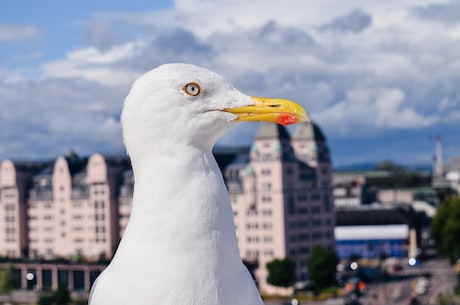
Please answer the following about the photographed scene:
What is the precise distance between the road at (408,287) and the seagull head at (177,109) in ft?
170

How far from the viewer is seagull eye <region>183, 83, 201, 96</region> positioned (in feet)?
12.4

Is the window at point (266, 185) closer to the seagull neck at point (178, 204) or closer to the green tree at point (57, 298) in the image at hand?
the green tree at point (57, 298)

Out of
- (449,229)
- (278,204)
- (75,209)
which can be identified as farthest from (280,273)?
(75,209)

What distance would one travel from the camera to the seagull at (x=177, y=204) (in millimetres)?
3619

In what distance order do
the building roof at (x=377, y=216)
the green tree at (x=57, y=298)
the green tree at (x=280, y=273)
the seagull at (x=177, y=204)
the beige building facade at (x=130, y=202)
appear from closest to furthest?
the seagull at (x=177, y=204), the green tree at (x=57, y=298), the green tree at (x=280, y=273), the beige building facade at (x=130, y=202), the building roof at (x=377, y=216)

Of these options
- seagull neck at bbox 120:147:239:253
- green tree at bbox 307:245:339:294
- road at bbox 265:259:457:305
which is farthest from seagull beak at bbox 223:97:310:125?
green tree at bbox 307:245:339:294

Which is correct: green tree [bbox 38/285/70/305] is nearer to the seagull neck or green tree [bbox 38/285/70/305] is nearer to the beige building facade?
the beige building facade

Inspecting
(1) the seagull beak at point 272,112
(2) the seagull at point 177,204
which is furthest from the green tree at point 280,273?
(2) the seagull at point 177,204

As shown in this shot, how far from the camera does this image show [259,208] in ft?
231

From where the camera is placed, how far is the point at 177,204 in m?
3.65

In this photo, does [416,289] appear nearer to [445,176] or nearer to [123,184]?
[123,184]

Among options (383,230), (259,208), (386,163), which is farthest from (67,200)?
(386,163)

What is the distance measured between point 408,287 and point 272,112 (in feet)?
193

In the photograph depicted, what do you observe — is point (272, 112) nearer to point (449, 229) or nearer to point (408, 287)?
point (408, 287)
